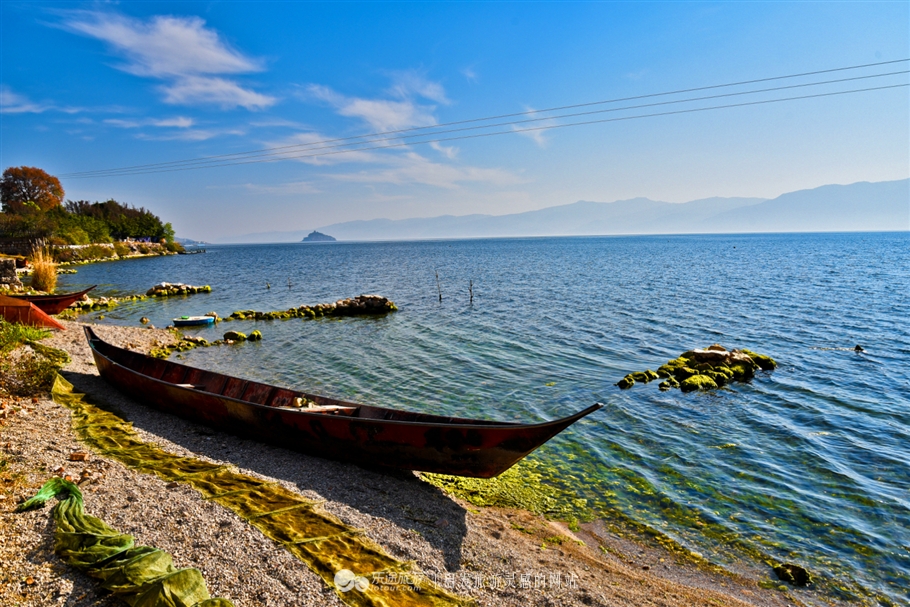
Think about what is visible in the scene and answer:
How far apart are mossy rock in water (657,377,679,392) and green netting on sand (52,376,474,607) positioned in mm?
13779

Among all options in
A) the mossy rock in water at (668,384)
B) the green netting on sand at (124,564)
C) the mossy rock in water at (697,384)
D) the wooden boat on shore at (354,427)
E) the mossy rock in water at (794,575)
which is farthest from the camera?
the mossy rock in water at (668,384)

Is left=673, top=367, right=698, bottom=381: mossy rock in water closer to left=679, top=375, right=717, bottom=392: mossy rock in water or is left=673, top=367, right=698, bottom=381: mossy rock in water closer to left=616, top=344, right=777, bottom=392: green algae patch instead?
left=616, top=344, right=777, bottom=392: green algae patch

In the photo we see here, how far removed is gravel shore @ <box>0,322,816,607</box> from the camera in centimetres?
588

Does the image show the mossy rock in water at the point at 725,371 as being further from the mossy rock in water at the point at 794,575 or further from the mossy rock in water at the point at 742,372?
the mossy rock in water at the point at 794,575

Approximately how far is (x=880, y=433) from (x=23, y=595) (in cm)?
1956

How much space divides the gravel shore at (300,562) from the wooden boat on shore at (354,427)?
0.53 m

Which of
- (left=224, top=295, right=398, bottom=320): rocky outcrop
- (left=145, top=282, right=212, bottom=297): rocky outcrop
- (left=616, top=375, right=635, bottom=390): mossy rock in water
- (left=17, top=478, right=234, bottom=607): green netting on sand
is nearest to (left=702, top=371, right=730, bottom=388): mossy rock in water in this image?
(left=616, top=375, right=635, bottom=390): mossy rock in water

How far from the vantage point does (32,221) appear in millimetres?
81375

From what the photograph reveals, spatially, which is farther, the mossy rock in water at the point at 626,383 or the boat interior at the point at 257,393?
the mossy rock in water at the point at 626,383

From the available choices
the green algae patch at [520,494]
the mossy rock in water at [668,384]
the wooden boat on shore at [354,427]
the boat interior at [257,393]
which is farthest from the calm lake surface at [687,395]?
the boat interior at [257,393]

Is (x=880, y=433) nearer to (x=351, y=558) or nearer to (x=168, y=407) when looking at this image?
(x=351, y=558)

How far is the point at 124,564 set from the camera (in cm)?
545

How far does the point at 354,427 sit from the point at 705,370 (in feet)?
50.5

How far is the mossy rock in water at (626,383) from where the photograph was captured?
1754 centimetres
